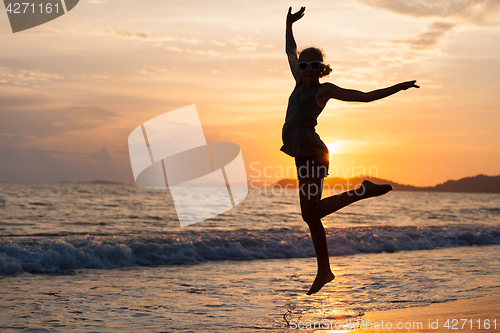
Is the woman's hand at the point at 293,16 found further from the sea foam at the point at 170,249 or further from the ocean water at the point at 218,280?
the sea foam at the point at 170,249

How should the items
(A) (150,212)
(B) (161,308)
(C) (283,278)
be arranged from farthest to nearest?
(A) (150,212) → (C) (283,278) → (B) (161,308)

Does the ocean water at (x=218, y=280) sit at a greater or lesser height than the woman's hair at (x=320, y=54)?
lesser

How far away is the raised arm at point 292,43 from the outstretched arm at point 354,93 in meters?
0.46

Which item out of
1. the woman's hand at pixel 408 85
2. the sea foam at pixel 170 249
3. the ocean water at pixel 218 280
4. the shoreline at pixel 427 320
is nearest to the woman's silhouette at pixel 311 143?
the woman's hand at pixel 408 85

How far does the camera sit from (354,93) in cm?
349

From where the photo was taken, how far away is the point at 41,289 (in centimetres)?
713

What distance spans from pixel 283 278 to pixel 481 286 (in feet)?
11.1

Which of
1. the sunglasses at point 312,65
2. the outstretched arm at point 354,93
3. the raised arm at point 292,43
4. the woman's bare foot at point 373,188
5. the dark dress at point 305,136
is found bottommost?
the woman's bare foot at point 373,188

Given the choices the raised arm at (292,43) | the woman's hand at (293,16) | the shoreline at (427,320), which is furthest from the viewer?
the shoreline at (427,320)

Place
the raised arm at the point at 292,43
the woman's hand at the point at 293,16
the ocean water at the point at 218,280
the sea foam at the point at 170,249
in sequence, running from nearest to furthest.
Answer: the raised arm at the point at 292,43 < the woman's hand at the point at 293,16 < the ocean water at the point at 218,280 < the sea foam at the point at 170,249

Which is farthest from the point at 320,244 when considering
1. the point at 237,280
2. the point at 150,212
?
the point at 150,212

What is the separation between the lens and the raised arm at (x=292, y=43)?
13.7ft

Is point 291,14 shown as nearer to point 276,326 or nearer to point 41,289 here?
point 276,326

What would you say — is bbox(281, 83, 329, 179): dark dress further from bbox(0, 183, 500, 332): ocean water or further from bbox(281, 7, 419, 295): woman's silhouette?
bbox(0, 183, 500, 332): ocean water
